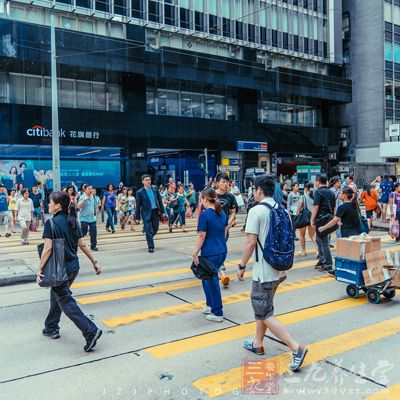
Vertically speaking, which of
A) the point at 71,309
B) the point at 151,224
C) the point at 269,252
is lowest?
the point at 71,309

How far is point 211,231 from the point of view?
5.86 meters

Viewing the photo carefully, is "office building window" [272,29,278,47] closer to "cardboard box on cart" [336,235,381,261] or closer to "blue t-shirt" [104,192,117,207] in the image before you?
"blue t-shirt" [104,192,117,207]

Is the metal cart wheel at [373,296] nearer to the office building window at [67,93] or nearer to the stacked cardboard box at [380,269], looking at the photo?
the stacked cardboard box at [380,269]

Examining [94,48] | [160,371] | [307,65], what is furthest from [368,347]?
[307,65]

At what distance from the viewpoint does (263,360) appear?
176 inches

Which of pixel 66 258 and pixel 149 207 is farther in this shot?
pixel 149 207

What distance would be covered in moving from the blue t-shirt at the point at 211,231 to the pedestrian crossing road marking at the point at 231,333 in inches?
38.0

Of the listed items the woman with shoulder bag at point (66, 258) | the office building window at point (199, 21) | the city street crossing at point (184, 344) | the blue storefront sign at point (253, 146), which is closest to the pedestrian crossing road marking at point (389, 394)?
the city street crossing at point (184, 344)

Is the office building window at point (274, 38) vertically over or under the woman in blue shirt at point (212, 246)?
over

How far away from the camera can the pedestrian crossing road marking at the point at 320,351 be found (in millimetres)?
3953

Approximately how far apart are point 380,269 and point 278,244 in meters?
3.03

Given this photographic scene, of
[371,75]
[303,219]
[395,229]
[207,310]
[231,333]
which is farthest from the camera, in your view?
[371,75]

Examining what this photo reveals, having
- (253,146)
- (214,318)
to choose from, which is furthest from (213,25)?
(214,318)

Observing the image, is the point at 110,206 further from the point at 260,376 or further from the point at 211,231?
the point at 260,376
